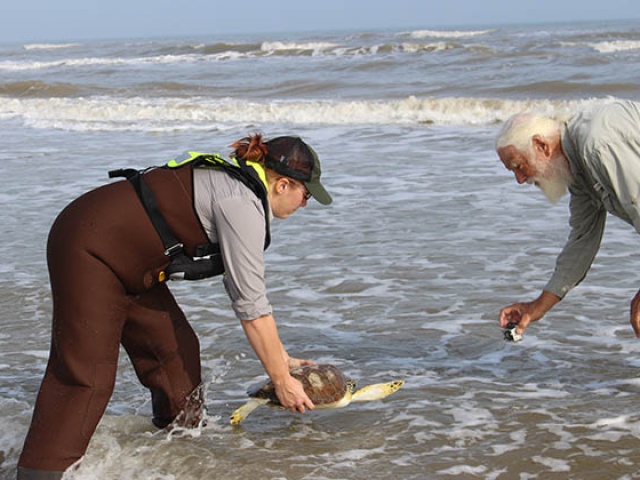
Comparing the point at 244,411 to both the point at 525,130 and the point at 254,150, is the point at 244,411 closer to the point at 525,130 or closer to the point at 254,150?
the point at 254,150

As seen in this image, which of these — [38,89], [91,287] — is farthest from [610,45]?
[91,287]

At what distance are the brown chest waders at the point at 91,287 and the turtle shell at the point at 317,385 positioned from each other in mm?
711

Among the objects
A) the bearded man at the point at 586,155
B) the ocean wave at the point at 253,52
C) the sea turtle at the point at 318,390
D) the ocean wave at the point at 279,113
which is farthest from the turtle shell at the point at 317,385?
the ocean wave at the point at 253,52

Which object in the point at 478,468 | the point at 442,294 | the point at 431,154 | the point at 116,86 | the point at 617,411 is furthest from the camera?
the point at 116,86

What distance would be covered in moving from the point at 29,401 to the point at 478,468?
7.52ft

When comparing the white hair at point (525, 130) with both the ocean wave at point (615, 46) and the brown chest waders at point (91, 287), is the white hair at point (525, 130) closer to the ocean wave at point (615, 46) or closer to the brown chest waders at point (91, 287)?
the brown chest waders at point (91, 287)

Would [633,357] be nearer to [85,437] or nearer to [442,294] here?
[442,294]

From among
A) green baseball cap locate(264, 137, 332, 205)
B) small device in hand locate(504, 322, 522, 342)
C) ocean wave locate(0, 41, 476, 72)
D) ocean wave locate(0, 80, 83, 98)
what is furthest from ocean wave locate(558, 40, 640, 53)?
green baseball cap locate(264, 137, 332, 205)

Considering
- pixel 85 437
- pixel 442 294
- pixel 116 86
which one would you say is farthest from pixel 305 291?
pixel 116 86

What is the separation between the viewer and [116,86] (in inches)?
1001

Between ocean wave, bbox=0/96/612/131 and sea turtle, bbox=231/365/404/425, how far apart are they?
10832 millimetres

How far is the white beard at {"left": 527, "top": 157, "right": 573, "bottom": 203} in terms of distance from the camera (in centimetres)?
359

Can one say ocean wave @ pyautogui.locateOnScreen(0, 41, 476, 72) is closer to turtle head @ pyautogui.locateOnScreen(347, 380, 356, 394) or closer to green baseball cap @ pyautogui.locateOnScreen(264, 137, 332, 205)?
turtle head @ pyautogui.locateOnScreen(347, 380, 356, 394)

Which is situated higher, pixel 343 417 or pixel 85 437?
pixel 85 437
